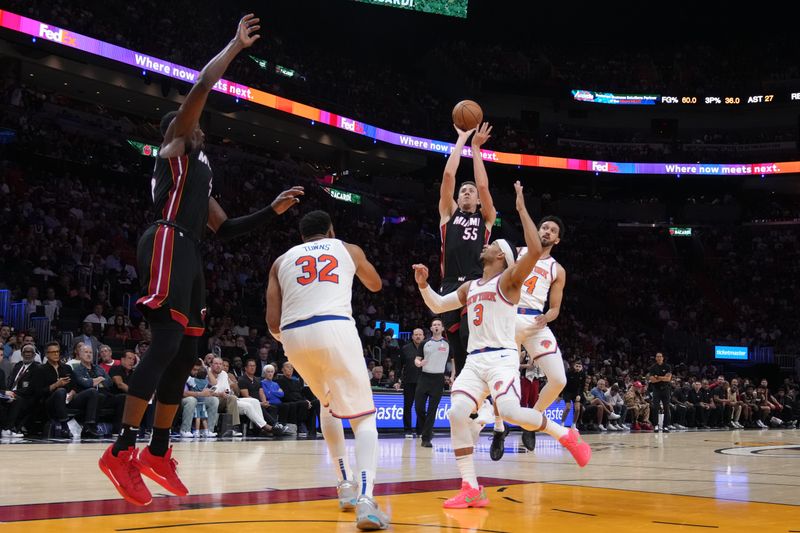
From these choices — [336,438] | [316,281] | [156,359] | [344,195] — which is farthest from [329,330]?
[344,195]

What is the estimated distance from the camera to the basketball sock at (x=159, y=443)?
503cm

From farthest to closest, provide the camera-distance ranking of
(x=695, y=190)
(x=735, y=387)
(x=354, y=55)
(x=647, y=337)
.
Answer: (x=695, y=190) < (x=354, y=55) < (x=647, y=337) < (x=735, y=387)

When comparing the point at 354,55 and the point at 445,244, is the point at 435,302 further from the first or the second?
the point at 354,55

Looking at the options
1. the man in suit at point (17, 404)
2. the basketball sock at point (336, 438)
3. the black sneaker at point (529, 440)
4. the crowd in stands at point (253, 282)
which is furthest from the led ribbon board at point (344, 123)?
the basketball sock at point (336, 438)

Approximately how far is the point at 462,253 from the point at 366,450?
3.47 metres

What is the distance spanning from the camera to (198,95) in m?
4.88

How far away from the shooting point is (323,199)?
104 ft

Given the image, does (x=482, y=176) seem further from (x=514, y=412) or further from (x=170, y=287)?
(x=170, y=287)

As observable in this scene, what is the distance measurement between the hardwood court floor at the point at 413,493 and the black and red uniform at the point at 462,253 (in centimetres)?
146

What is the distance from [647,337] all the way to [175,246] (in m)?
32.2

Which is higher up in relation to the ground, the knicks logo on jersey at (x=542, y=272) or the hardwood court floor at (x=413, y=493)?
the knicks logo on jersey at (x=542, y=272)

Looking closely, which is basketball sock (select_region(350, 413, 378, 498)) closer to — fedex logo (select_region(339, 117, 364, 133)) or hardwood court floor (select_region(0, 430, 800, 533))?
hardwood court floor (select_region(0, 430, 800, 533))

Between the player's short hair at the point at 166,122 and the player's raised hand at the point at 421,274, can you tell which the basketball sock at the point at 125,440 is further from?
the player's raised hand at the point at 421,274

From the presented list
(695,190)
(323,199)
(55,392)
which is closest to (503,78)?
(695,190)
